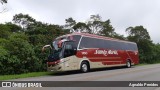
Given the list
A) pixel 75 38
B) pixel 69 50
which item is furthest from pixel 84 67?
pixel 75 38

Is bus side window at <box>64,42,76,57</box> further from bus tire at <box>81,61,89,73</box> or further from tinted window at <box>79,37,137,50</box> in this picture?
bus tire at <box>81,61,89,73</box>

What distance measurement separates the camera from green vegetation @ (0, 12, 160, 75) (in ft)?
88.9

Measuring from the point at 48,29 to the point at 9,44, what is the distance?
24.8m

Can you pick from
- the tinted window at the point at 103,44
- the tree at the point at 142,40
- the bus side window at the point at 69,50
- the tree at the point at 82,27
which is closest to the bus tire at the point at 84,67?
the tinted window at the point at 103,44

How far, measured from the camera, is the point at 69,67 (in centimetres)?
2592

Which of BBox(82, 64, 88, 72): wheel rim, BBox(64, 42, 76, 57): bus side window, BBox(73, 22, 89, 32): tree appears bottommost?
BBox(82, 64, 88, 72): wheel rim

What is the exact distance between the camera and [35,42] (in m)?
36.9

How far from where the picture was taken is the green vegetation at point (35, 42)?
2711 cm

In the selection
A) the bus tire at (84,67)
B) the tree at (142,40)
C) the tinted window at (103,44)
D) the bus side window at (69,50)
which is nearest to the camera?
the bus side window at (69,50)

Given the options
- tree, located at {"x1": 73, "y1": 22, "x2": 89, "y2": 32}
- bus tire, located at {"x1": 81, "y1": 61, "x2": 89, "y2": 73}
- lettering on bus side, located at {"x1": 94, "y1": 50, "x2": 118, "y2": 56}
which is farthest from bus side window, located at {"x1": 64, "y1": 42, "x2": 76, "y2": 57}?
tree, located at {"x1": 73, "y1": 22, "x2": 89, "y2": 32}

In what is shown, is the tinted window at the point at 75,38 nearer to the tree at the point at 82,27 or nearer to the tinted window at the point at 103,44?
the tinted window at the point at 103,44

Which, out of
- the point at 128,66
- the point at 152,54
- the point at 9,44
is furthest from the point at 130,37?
the point at 9,44

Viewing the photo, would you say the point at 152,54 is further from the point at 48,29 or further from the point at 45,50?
the point at 45,50

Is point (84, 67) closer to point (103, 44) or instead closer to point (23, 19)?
point (103, 44)
